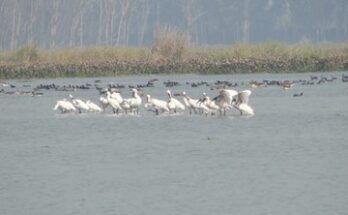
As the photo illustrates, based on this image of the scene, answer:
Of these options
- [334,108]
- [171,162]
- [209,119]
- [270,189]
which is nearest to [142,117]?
[209,119]

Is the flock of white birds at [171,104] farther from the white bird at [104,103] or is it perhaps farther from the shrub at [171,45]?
the shrub at [171,45]

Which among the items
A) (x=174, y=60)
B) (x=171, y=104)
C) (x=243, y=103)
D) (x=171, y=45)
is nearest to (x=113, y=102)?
(x=171, y=104)

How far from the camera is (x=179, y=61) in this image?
2061 inches

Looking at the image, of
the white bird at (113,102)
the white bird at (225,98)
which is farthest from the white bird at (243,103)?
the white bird at (113,102)

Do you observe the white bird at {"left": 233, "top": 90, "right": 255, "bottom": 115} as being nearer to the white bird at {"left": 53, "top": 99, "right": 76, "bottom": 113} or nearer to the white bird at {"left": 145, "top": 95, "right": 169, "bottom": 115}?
the white bird at {"left": 145, "top": 95, "right": 169, "bottom": 115}

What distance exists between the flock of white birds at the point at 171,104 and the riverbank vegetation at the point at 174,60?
1941cm

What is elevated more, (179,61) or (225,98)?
(225,98)

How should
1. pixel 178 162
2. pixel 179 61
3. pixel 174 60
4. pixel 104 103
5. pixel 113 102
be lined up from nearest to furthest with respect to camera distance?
pixel 178 162 < pixel 113 102 < pixel 104 103 < pixel 179 61 < pixel 174 60

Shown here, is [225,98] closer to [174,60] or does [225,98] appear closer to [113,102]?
[113,102]

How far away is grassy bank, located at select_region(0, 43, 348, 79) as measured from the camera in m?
51.6

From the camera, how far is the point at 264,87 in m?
40.0

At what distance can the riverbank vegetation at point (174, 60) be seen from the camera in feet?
169

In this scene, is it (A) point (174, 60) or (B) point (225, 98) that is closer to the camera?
(B) point (225, 98)

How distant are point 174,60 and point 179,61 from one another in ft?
1.29
